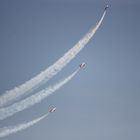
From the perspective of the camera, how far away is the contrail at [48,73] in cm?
841

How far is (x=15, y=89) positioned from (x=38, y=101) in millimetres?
617

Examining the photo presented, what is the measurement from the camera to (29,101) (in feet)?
28.3

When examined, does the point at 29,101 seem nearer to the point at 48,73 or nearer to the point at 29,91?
the point at 29,91

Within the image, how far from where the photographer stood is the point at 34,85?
8609 mm

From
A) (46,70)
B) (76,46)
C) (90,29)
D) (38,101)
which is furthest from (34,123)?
(90,29)

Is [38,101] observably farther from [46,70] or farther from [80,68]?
[80,68]

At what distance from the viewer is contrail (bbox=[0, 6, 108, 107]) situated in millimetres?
8414

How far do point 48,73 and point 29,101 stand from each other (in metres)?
0.80

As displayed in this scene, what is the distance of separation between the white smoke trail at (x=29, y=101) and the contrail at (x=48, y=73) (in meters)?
0.16

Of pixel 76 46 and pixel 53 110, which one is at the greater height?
pixel 76 46

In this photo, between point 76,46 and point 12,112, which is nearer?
point 12,112

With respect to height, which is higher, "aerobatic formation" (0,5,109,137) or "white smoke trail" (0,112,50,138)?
"aerobatic formation" (0,5,109,137)

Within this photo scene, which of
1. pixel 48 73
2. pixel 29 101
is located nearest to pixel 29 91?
pixel 29 101

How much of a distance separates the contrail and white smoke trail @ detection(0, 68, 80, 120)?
0.54 feet
